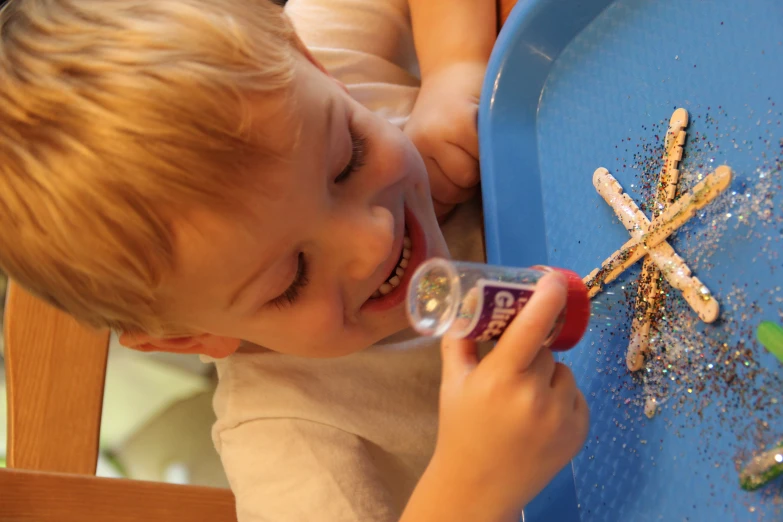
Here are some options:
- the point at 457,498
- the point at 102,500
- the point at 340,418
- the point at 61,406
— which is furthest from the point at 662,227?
the point at 61,406

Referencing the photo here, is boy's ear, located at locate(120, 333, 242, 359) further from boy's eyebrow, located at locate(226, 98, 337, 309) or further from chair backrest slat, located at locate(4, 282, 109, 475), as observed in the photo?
chair backrest slat, located at locate(4, 282, 109, 475)

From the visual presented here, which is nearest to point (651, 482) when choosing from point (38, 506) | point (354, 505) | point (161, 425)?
point (354, 505)

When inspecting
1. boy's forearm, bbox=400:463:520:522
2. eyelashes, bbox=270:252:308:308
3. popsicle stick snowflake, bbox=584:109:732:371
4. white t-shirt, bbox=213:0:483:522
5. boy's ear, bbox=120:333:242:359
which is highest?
popsicle stick snowflake, bbox=584:109:732:371

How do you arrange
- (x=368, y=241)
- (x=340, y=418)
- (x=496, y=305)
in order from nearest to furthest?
(x=496, y=305) < (x=368, y=241) < (x=340, y=418)

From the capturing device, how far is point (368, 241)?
0.49 meters

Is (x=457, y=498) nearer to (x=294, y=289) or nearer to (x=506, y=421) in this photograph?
(x=506, y=421)

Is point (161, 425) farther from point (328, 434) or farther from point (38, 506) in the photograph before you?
point (328, 434)

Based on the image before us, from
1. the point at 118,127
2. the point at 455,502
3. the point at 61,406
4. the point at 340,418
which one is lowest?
the point at 61,406

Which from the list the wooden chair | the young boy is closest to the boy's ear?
the young boy

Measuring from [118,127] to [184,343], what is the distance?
0.22m

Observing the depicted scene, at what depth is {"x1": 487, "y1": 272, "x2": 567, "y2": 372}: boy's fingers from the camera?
0.39 metres

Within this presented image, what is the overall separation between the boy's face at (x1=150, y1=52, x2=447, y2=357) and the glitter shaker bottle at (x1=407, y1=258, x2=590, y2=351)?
0.10 metres

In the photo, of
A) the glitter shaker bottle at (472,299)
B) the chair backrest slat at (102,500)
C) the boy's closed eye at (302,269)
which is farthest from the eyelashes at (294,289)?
the chair backrest slat at (102,500)

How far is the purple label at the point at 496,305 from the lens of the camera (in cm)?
38
